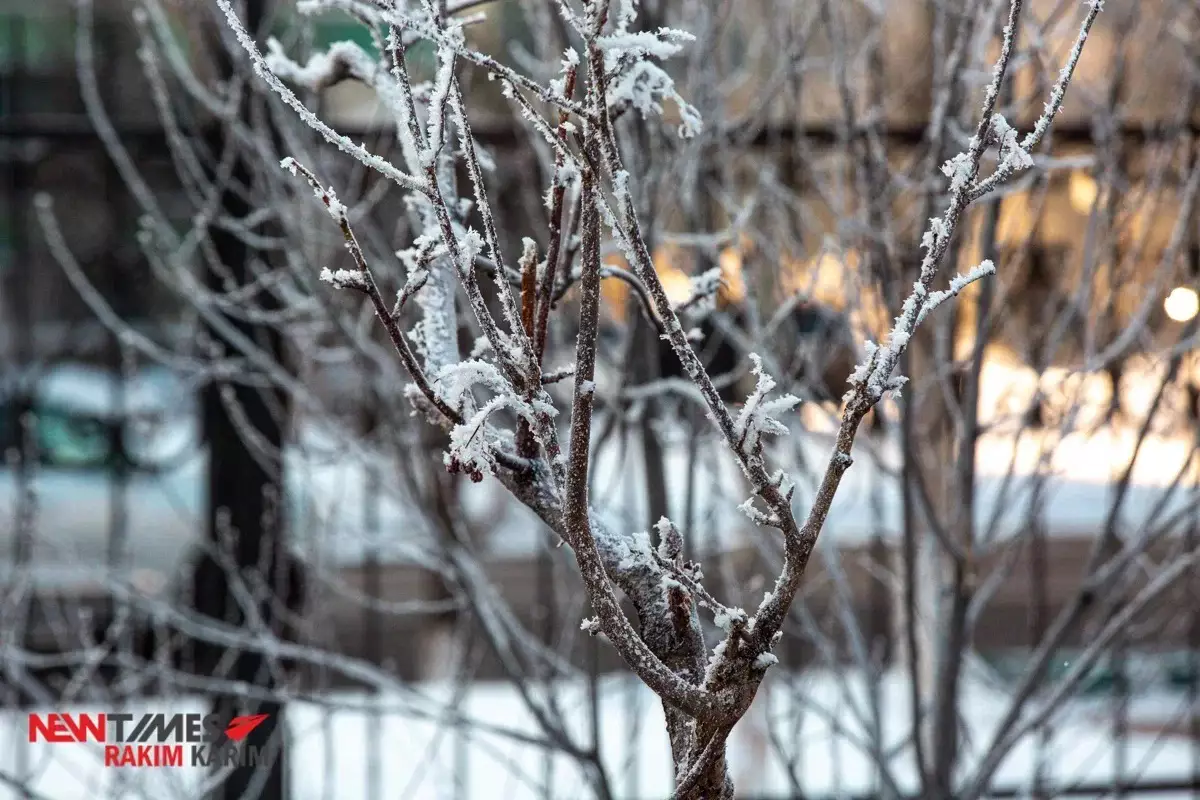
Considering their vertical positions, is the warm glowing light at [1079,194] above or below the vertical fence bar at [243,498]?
above

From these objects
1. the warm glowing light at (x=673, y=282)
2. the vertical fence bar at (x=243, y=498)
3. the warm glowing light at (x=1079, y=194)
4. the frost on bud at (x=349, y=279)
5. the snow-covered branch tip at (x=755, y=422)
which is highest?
the warm glowing light at (x=1079, y=194)

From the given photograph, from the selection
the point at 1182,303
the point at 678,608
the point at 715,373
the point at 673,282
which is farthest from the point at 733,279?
the point at 678,608

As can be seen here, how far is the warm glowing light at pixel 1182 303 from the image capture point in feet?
7.97

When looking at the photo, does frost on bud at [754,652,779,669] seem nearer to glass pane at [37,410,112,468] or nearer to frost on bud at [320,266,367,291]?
frost on bud at [320,266,367,291]

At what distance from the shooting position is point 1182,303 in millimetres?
2559

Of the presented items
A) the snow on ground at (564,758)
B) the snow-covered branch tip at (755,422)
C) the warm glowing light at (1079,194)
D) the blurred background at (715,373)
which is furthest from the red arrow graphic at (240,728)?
the warm glowing light at (1079,194)

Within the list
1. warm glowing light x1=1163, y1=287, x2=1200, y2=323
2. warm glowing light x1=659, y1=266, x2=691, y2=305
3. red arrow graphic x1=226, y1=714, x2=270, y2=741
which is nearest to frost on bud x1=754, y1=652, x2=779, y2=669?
red arrow graphic x1=226, y1=714, x2=270, y2=741

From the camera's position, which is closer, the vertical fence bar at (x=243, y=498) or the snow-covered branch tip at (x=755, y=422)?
the snow-covered branch tip at (x=755, y=422)

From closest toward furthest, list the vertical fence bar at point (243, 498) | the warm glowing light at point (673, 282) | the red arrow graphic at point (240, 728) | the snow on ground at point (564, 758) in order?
1. the red arrow graphic at point (240, 728)
2. the vertical fence bar at point (243, 498)
3. the warm glowing light at point (673, 282)
4. the snow on ground at point (564, 758)

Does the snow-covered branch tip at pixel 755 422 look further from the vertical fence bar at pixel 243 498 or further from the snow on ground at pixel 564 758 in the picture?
the snow on ground at pixel 564 758

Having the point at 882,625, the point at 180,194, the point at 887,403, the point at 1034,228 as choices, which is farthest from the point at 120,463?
Result: the point at 882,625

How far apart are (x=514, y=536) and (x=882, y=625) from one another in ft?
7.37

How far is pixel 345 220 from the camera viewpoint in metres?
0.94

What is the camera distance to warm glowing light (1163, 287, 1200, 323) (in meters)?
2.43
